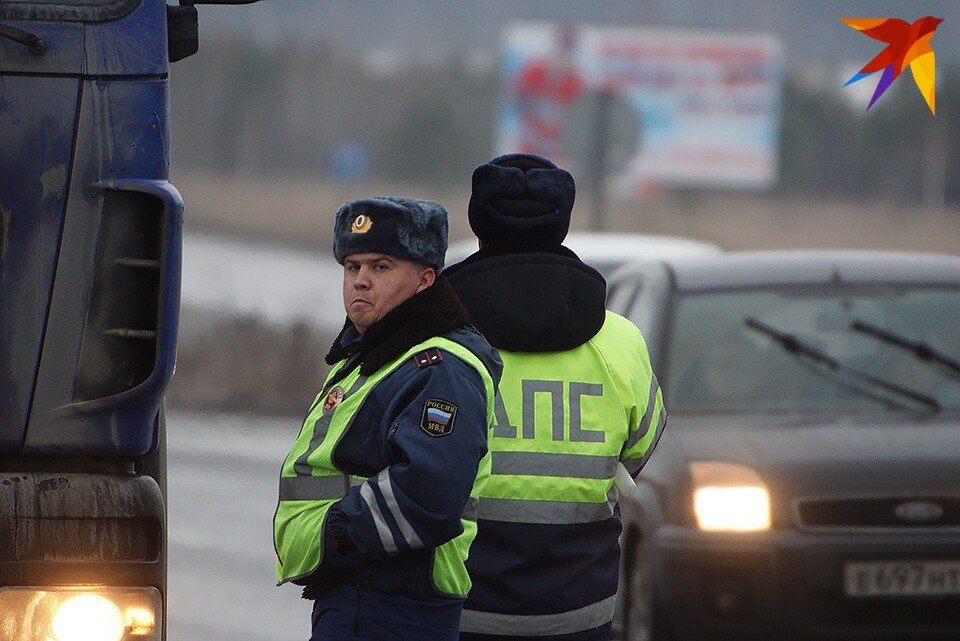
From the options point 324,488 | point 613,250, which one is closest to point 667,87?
point 613,250

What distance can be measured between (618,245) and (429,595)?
8.61m

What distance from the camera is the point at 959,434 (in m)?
6.55

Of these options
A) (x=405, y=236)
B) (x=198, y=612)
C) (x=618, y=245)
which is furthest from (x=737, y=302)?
(x=618, y=245)

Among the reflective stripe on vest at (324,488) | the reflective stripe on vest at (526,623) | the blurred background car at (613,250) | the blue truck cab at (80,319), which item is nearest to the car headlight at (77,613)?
the blue truck cab at (80,319)

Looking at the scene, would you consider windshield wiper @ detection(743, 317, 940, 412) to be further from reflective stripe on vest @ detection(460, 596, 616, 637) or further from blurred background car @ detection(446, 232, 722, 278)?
blurred background car @ detection(446, 232, 722, 278)

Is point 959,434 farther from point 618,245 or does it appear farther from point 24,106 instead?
point 618,245

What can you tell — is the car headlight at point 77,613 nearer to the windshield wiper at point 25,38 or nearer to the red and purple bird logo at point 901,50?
the windshield wiper at point 25,38

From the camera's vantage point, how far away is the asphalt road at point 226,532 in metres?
8.17

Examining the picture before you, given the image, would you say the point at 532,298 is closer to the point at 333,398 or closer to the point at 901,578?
the point at 333,398

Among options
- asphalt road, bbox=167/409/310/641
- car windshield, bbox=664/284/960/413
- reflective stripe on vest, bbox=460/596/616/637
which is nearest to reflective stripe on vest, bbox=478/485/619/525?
reflective stripe on vest, bbox=460/596/616/637

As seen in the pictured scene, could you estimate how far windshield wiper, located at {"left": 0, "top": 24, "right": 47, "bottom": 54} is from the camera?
383 cm

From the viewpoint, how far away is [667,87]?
165 ft

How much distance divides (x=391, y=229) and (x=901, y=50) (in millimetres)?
1440

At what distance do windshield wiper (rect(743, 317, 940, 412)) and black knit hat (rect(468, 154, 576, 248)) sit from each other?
298cm
